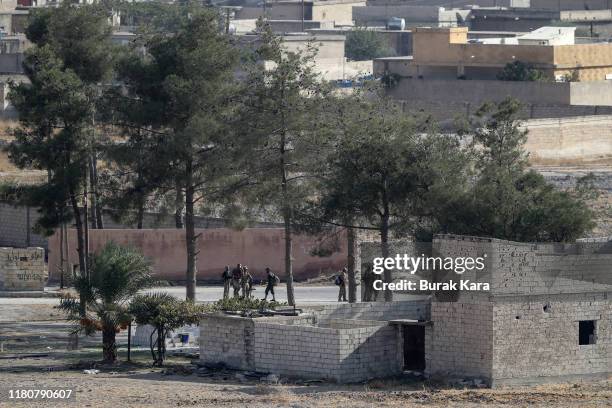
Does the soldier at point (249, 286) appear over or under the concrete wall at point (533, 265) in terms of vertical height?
under

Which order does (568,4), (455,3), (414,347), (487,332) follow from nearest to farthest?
(487,332), (414,347), (568,4), (455,3)

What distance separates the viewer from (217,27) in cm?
4016

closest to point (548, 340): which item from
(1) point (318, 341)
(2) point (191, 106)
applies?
(1) point (318, 341)

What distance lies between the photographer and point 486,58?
88125 mm

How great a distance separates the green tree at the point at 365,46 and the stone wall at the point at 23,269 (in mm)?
76517

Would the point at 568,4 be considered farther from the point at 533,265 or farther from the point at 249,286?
the point at 533,265

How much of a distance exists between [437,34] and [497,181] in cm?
5342

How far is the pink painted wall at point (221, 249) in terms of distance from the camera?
46.5m

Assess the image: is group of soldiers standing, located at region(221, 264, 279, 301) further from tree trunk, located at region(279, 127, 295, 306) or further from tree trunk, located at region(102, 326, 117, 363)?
tree trunk, located at region(102, 326, 117, 363)

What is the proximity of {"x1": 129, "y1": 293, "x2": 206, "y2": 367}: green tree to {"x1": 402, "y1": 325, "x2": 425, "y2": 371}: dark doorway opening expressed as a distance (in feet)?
13.7

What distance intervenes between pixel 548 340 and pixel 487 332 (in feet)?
4.37

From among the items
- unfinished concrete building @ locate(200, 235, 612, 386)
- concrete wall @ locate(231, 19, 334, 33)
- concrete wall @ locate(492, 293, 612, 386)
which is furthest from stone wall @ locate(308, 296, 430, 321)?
concrete wall @ locate(231, 19, 334, 33)

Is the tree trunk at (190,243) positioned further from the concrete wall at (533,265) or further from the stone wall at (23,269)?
the concrete wall at (533,265)

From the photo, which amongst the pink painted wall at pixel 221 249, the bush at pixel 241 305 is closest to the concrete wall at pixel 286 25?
the pink painted wall at pixel 221 249
